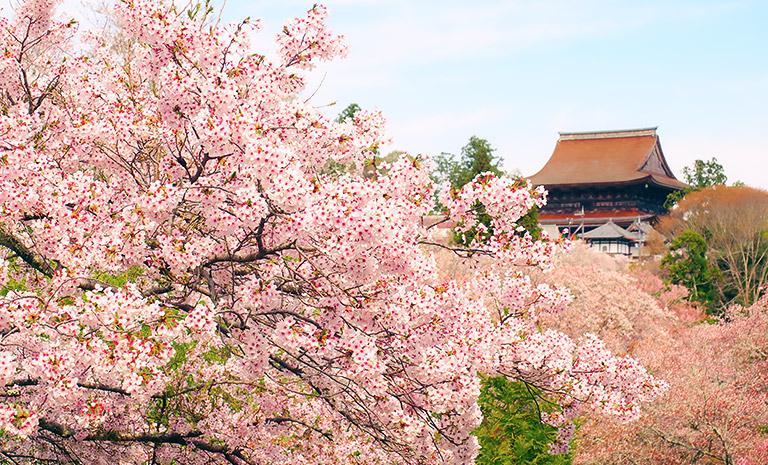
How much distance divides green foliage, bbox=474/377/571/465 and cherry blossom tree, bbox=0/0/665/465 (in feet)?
7.26

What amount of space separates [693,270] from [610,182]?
964 inches

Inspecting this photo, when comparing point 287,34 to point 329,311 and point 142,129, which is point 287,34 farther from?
point 329,311

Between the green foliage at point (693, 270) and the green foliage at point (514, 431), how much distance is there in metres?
22.4

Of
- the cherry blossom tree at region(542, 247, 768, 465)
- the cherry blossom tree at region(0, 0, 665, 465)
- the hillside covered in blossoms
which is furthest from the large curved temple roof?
the cherry blossom tree at region(0, 0, 665, 465)

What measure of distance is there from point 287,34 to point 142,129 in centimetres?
135

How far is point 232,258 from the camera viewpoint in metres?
6.24

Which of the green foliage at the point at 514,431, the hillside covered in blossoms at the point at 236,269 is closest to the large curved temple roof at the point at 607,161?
the green foliage at the point at 514,431

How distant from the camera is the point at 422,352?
20.4 ft

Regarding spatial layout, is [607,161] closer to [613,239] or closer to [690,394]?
[613,239]

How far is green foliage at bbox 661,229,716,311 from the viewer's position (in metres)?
31.6

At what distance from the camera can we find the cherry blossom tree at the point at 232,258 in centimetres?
550

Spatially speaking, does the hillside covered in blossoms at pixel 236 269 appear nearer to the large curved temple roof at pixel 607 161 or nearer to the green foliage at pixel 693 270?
the green foliage at pixel 693 270

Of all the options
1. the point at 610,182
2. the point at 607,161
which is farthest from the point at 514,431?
the point at 607,161

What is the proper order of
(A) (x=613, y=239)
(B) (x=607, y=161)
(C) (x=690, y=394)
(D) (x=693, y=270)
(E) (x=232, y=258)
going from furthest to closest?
(B) (x=607, y=161) < (A) (x=613, y=239) < (D) (x=693, y=270) < (C) (x=690, y=394) < (E) (x=232, y=258)
